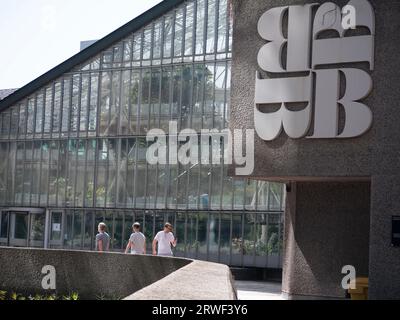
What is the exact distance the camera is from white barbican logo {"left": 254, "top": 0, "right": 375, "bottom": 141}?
1557 cm

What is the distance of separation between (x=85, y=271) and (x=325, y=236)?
564 cm

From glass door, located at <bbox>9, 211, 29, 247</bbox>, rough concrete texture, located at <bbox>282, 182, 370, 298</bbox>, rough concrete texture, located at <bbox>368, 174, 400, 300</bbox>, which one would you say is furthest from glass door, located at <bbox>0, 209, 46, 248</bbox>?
rough concrete texture, located at <bbox>368, 174, 400, 300</bbox>

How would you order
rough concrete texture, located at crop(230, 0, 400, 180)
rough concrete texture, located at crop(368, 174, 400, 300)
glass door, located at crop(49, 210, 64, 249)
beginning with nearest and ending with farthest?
rough concrete texture, located at crop(368, 174, 400, 300) < rough concrete texture, located at crop(230, 0, 400, 180) < glass door, located at crop(49, 210, 64, 249)

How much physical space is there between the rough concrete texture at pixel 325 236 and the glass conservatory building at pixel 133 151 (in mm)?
13776

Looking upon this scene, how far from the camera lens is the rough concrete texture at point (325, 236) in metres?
17.5

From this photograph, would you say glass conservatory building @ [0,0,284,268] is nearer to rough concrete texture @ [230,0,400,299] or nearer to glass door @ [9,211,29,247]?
glass door @ [9,211,29,247]

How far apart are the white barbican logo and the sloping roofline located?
1846 cm

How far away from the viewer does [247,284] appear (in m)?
29.0

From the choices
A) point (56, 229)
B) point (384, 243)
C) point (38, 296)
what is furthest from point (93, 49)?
point (384, 243)

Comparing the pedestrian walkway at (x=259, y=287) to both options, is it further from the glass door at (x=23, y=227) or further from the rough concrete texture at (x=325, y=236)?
the glass door at (x=23, y=227)

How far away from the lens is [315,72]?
16.2m

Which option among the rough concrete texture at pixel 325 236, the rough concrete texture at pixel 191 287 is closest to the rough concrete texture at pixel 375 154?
the rough concrete texture at pixel 325 236

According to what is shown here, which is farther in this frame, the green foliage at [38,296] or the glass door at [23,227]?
the glass door at [23,227]
